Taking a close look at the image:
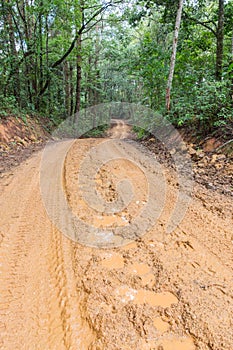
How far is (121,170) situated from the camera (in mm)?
4688

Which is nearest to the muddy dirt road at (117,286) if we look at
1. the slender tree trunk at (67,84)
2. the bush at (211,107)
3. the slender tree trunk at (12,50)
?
the bush at (211,107)

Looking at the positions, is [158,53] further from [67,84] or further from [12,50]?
[67,84]

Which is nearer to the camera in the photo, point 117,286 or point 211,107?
point 117,286

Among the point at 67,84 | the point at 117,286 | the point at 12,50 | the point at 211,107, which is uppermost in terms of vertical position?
the point at 12,50

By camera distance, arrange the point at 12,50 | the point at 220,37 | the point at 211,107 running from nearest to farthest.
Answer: the point at 211,107
the point at 220,37
the point at 12,50

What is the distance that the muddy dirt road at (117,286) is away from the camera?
4.81 ft

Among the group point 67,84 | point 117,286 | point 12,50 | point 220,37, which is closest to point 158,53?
point 220,37

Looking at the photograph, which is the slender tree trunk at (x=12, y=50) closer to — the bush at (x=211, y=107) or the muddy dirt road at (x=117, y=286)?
the bush at (x=211, y=107)

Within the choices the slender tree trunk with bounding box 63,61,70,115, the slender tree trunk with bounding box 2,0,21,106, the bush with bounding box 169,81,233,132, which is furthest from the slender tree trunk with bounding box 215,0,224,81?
the slender tree trunk with bounding box 63,61,70,115

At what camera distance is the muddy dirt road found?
4.81 ft

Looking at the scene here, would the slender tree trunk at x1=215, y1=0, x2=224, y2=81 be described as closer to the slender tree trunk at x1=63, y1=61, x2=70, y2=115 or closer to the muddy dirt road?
the muddy dirt road

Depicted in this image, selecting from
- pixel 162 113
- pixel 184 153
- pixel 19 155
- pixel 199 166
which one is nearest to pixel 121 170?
pixel 199 166

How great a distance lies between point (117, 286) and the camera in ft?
6.08

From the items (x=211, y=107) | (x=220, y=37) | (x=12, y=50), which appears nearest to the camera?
(x=211, y=107)
